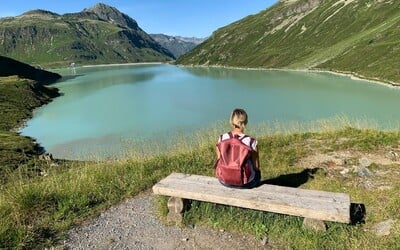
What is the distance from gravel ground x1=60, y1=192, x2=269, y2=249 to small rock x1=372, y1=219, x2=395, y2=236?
2.40 m

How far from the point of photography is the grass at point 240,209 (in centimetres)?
891

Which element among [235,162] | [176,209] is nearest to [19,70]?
[176,209]

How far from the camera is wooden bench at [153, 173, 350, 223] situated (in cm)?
852

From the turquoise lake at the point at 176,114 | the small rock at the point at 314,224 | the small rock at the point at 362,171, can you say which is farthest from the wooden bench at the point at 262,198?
the turquoise lake at the point at 176,114

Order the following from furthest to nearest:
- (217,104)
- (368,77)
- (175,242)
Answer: (368,77)
(217,104)
(175,242)

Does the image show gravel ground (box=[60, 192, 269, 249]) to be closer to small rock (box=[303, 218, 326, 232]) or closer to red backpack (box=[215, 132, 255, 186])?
small rock (box=[303, 218, 326, 232])

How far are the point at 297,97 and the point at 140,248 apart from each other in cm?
7373

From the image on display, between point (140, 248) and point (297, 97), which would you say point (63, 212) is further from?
point (297, 97)

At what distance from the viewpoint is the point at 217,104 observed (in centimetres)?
7544

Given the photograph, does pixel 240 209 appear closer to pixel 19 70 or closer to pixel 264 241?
pixel 264 241

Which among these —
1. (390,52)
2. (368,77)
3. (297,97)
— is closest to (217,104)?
(297,97)

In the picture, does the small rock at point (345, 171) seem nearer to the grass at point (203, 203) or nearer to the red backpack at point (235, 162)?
the grass at point (203, 203)

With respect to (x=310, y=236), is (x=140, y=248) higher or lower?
lower

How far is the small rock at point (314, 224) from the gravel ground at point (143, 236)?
3.36 feet
